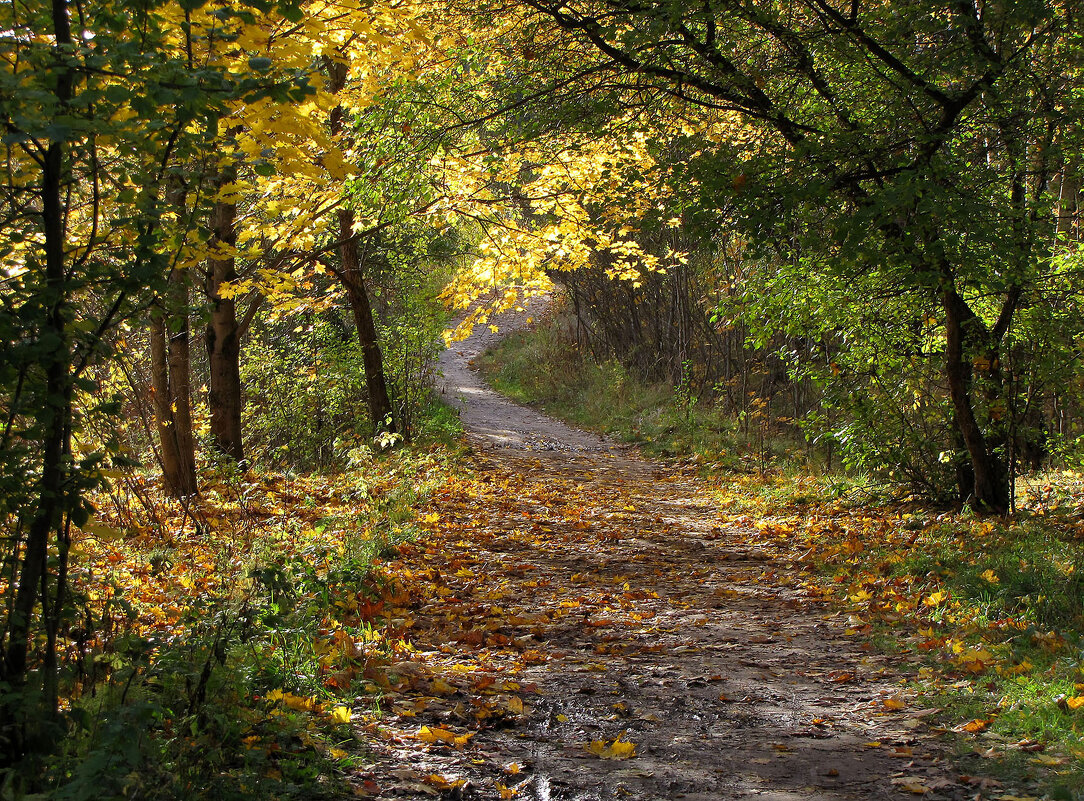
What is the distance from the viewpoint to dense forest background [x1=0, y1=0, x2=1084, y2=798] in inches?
105

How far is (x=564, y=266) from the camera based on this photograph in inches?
491

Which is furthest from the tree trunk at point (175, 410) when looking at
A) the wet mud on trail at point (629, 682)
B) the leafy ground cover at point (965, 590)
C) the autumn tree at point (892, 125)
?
the leafy ground cover at point (965, 590)

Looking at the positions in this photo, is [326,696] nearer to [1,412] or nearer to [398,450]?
[1,412]

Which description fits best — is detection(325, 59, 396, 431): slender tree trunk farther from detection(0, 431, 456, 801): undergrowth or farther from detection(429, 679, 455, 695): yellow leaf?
detection(429, 679, 455, 695): yellow leaf

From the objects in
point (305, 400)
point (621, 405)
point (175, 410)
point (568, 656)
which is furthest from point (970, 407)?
point (621, 405)

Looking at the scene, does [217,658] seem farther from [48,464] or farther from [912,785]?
[912,785]

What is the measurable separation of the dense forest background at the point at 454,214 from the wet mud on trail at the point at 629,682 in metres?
0.94

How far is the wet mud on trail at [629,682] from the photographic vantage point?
11.2 feet

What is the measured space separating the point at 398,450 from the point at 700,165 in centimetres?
823

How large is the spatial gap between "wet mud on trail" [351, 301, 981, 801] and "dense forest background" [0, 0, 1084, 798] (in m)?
0.94

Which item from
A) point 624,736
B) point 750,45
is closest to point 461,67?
point 750,45

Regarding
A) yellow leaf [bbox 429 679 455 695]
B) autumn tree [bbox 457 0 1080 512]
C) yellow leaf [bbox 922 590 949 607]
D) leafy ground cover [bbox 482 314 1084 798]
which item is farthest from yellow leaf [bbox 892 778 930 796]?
autumn tree [bbox 457 0 1080 512]

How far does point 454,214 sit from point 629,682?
8062mm

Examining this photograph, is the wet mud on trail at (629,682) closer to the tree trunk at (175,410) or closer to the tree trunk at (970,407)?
the tree trunk at (970,407)
